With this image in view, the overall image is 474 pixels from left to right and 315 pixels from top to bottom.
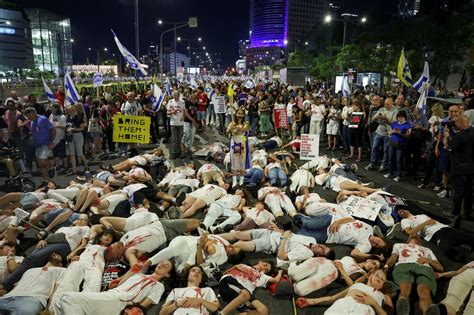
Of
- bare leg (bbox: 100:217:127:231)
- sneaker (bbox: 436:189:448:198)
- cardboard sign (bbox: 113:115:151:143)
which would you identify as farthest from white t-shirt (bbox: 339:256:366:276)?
cardboard sign (bbox: 113:115:151:143)

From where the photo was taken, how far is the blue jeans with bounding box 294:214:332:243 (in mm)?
6340

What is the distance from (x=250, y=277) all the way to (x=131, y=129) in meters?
6.36

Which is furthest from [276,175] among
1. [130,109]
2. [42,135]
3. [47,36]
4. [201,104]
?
[47,36]

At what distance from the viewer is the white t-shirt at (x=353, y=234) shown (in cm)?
603

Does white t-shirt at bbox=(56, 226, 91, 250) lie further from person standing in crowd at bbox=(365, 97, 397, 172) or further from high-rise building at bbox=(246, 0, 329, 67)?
high-rise building at bbox=(246, 0, 329, 67)

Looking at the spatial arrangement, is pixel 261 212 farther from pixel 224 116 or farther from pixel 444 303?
pixel 224 116

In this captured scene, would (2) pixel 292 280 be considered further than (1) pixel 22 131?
No

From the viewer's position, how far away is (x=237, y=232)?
20.3ft

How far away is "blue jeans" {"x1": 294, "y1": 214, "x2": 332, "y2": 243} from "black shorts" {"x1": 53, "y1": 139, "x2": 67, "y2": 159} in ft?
23.7

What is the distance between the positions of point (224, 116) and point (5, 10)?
310ft

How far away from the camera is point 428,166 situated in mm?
9148

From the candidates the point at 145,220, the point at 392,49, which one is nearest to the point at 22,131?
the point at 145,220

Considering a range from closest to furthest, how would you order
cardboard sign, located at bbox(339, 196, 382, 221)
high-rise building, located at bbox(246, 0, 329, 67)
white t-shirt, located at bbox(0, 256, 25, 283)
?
1. white t-shirt, located at bbox(0, 256, 25, 283)
2. cardboard sign, located at bbox(339, 196, 382, 221)
3. high-rise building, located at bbox(246, 0, 329, 67)

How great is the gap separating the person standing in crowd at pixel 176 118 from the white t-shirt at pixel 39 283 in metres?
7.55
